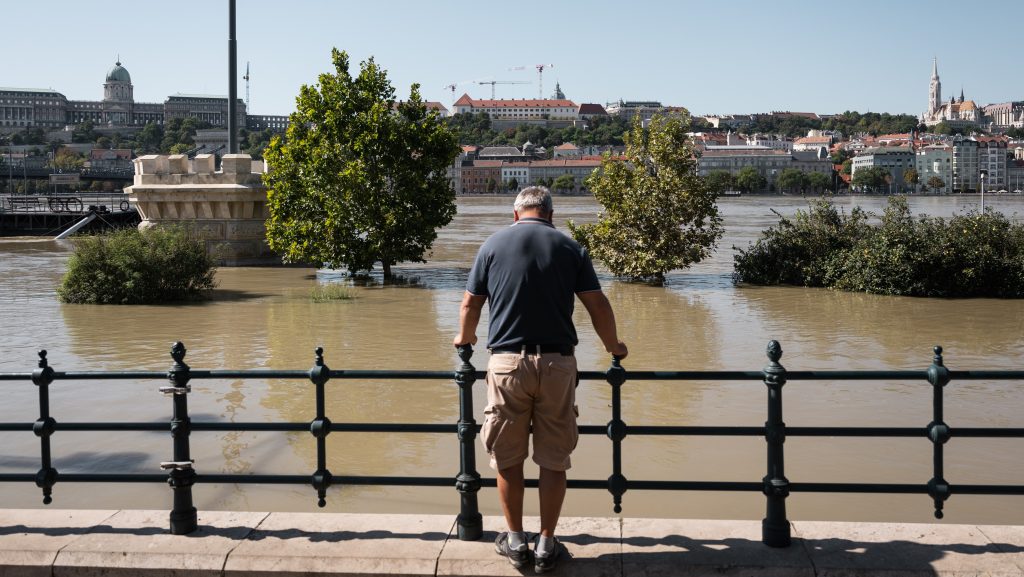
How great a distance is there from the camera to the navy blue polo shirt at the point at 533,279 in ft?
17.1

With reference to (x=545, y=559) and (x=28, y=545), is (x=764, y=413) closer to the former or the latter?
(x=545, y=559)

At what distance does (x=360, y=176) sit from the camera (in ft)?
93.6

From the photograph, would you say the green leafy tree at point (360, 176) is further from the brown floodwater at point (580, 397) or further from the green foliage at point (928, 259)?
the green foliage at point (928, 259)

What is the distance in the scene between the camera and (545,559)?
5105 mm

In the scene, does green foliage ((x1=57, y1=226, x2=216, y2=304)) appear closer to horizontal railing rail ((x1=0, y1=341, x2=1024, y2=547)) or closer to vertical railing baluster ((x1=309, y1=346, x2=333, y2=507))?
horizontal railing rail ((x1=0, y1=341, x2=1024, y2=547))

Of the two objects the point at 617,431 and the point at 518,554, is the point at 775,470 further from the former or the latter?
the point at 518,554

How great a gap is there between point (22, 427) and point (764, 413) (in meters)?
8.62

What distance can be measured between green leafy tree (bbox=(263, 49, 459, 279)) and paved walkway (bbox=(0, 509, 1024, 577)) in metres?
23.1

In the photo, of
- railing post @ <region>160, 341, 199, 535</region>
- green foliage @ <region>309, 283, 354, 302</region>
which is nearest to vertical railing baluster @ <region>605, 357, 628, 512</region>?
railing post @ <region>160, 341, 199, 535</region>

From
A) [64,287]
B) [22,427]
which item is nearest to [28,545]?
[22,427]

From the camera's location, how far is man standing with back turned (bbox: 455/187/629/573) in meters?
5.20

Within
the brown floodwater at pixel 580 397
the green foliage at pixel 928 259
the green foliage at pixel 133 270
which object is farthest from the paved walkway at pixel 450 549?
the green foliage at pixel 928 259

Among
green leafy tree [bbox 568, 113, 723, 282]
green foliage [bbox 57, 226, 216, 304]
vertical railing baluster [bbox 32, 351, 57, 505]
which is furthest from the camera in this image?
green leafy tree [bbox 568, 113, 723, 282]

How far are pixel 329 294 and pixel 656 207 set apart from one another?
357 inches
